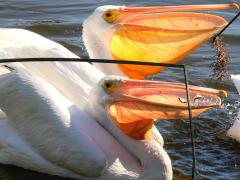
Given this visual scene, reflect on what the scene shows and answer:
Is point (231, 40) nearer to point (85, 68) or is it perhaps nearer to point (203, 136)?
point (203, 136)

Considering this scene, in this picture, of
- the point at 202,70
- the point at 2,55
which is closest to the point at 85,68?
the point at 2,55

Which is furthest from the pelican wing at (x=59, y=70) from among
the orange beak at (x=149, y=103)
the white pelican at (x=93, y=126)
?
the orange beak at (x=149, y=103)

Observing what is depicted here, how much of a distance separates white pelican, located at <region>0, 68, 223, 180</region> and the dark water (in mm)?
247

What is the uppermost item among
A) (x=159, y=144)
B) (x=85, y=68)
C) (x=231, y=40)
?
(x=85, y=68)

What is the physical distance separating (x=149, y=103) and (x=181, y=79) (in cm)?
243

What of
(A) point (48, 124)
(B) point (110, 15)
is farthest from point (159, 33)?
(A) point (48, 124)

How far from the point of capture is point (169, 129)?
20.3 ft

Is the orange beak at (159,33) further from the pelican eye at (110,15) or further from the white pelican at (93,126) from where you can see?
the white pelican at (93,126)

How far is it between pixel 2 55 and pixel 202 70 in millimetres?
2651

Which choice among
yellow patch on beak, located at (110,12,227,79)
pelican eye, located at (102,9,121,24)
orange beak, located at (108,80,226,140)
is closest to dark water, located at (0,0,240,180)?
orange beak, located at (108,80,226,140)

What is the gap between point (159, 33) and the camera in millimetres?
5812

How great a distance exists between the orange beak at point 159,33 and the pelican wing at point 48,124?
0.99m

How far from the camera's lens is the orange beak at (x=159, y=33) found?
5.73m

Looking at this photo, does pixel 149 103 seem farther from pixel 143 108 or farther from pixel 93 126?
pixel 93 126
